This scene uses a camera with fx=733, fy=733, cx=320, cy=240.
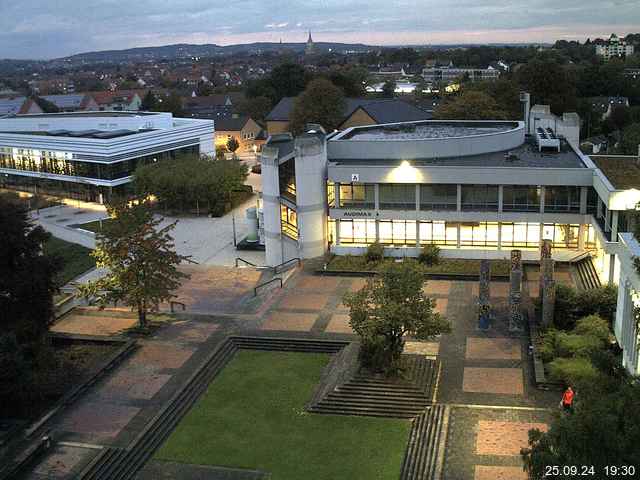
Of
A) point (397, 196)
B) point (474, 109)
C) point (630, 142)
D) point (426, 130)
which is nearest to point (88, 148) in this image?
point (426, 130)

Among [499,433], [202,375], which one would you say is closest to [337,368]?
[202,375]

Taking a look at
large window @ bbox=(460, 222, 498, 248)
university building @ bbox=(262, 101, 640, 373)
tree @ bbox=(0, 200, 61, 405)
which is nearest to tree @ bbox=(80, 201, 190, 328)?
tree @ bbox=(0, 200, 61, 405)

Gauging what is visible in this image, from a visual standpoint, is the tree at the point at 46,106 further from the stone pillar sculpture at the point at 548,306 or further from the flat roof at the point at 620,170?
the stone pillar sculpture at the point at 548,306

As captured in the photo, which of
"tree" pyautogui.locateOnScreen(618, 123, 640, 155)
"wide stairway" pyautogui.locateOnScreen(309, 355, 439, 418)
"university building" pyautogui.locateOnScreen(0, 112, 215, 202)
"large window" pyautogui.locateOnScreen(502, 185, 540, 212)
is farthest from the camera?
"tree" pyautogui.locateOnScreen(618, 123, 640, 155)

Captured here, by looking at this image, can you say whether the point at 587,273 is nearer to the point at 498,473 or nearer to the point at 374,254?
the point at 374,254

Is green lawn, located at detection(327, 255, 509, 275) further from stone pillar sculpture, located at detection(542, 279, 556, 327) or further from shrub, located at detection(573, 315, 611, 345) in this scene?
shrub, located at detection(573, 315, 611, 345)

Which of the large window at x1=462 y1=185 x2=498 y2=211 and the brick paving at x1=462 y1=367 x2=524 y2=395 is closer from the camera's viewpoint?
the brick paving at x1=462 y1=367 x2=524 y2=395
